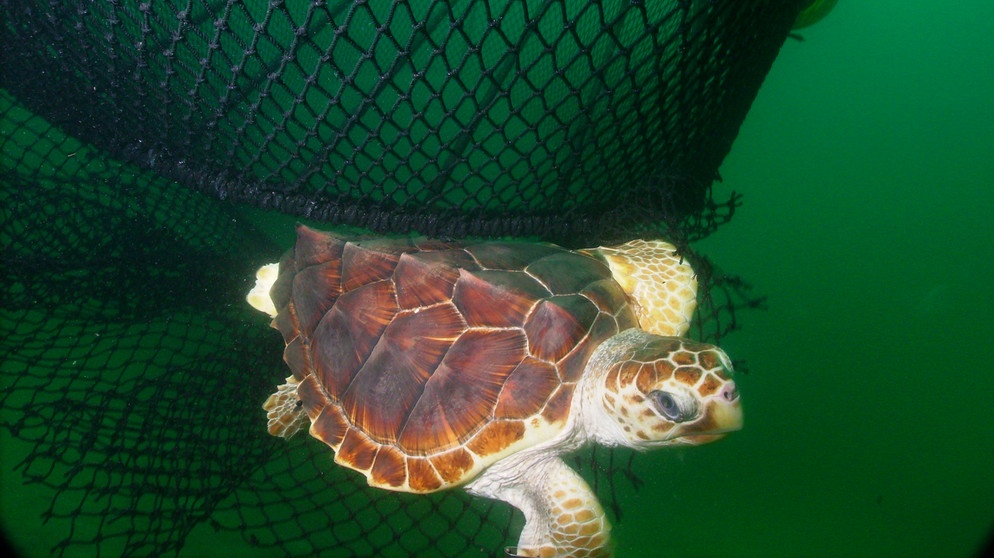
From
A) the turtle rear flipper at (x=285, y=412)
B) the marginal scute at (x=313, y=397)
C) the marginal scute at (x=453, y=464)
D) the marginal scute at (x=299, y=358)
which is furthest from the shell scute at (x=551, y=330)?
the turtle rear flipper at (x=285, y=412)

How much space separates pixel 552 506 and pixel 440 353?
67cm

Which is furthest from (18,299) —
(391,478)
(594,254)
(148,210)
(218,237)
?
(594,254)

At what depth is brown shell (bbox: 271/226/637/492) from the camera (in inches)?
58.9

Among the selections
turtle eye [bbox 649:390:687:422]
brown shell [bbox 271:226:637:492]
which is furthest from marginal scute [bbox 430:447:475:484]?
turtle eye [bbox 649:390:687:422]

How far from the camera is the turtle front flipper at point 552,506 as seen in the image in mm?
1590

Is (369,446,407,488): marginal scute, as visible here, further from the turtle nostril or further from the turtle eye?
the turtle nostril

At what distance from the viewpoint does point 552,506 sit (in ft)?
5.31

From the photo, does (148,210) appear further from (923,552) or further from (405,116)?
(923,552)

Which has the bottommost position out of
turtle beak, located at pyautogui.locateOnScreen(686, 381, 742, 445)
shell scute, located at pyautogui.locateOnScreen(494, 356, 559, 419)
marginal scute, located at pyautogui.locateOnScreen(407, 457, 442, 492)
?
marginal scute, located at pyautogui.locateOnScreen(407, 457, 442, 492)

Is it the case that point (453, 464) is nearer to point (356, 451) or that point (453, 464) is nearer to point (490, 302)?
point (356, 451)

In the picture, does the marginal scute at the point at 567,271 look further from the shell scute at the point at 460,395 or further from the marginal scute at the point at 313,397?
the marginal scute at the point at 313,397

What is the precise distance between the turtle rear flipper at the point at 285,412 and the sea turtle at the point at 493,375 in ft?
1.08

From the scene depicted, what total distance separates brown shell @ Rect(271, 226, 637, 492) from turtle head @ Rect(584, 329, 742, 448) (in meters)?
0.11

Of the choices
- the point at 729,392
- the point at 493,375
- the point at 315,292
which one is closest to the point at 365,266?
the point at 315,292
